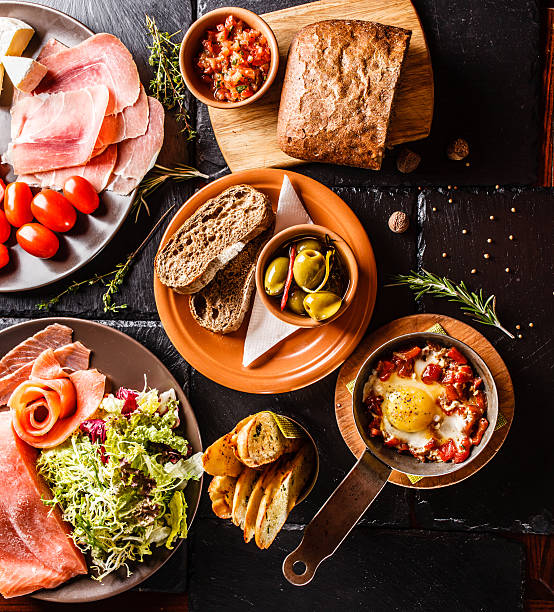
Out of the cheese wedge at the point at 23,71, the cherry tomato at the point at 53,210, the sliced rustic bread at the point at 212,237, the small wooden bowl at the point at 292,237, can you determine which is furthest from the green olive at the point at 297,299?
the cheese wedge at the point at 23,71

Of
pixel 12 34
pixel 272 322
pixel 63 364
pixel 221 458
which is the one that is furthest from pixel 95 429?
pixel 12 34

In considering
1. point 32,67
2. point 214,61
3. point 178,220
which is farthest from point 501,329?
point 32,67

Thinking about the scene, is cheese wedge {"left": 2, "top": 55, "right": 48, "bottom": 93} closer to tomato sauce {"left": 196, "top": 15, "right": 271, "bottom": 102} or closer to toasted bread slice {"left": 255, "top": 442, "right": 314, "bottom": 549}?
tomato sauce {"left": 196, "top": 15, "right": 271, "bottom": 102}

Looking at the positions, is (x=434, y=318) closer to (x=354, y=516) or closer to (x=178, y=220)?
(x=354, y=516)

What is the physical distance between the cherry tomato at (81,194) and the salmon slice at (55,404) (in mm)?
688

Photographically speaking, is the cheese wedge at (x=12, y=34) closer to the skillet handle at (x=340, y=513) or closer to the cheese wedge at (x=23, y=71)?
the cheese wedge at (x=23, y=71)

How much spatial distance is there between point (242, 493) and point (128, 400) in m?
0.63

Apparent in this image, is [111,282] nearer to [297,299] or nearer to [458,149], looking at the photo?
[297,299]

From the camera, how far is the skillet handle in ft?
7.07

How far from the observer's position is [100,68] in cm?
252

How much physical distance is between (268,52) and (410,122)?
62cm

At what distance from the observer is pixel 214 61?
2.34 meters

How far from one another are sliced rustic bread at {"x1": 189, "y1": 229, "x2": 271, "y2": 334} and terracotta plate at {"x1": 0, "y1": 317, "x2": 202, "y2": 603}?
12.2 inches

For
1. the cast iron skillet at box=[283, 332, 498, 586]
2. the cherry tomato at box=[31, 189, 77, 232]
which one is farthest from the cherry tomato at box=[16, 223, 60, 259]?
the cast iron skillet at box=[283, 332, 498, 586]
